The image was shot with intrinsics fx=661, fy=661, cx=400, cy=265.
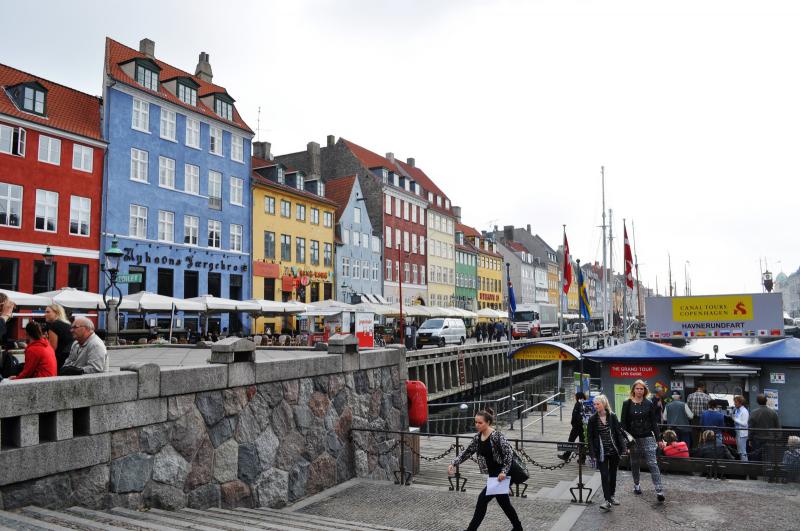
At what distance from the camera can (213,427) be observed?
323 inches

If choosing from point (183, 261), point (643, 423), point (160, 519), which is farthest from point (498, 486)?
point (183, 261)

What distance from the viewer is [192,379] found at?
25.6ft

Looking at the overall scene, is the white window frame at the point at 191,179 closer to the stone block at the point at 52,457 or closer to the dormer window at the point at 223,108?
the dormer window at the point at 223,108

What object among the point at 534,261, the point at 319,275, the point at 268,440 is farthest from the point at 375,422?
the point at 534,261

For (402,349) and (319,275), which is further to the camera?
(319,275)

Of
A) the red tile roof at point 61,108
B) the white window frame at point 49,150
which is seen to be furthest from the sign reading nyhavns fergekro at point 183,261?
the red tile roof at point 61,108

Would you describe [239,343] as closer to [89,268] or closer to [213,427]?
[213,427]

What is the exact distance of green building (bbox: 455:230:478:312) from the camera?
246ft

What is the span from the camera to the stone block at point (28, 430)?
562 cm

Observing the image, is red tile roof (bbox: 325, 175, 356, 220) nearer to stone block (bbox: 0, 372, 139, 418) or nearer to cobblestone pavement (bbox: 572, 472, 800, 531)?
cobblestone pavement (bbox: 572, 472, 800, 531)

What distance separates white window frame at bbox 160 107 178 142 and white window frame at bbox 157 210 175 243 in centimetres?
414

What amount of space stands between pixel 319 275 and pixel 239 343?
130ft

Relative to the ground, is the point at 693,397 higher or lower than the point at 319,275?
lower

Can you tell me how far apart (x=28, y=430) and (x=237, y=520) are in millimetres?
2291
